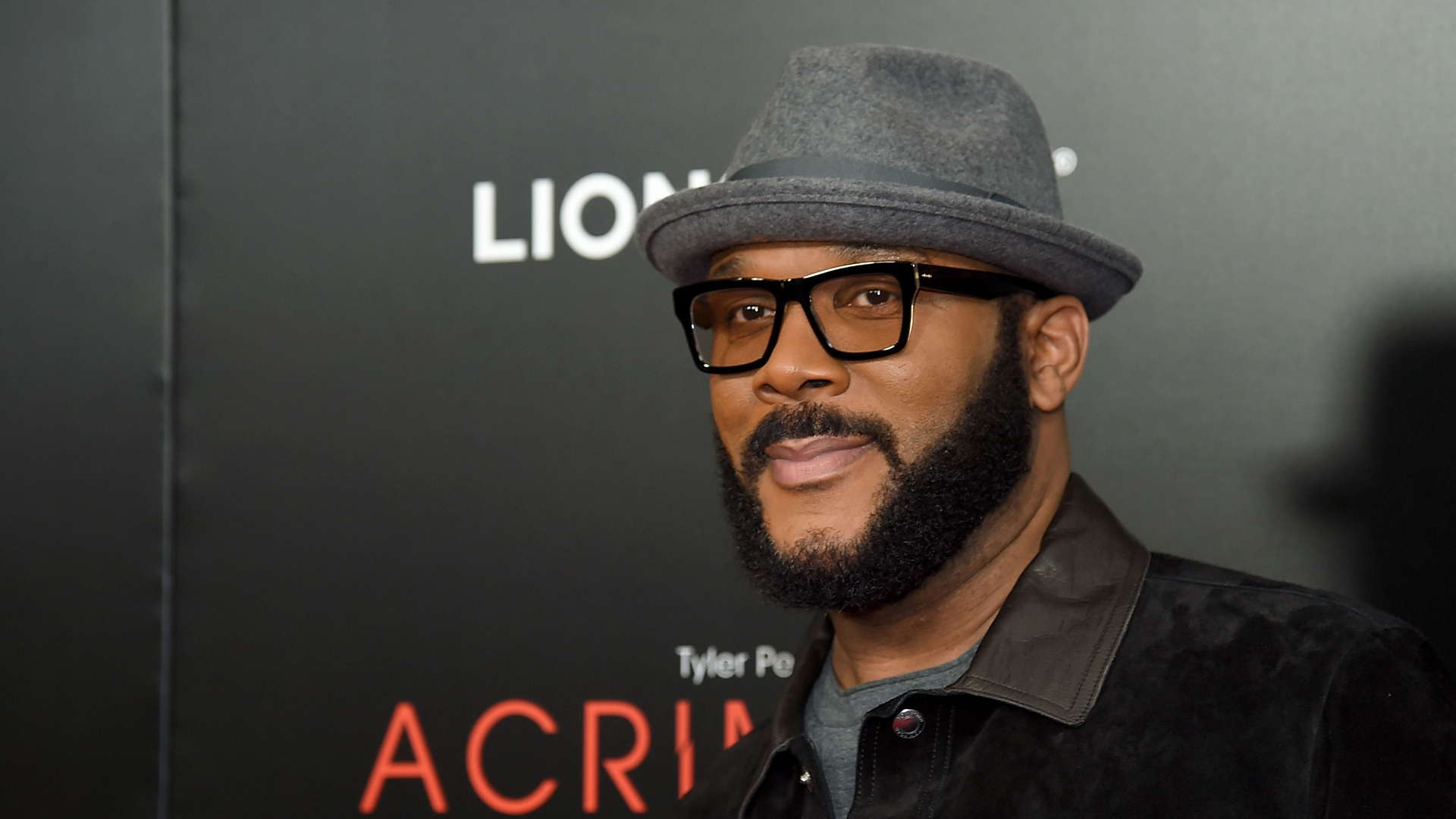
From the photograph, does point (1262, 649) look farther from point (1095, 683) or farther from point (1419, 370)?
point (1419, 370)

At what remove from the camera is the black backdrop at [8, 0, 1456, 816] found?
1.89 metres

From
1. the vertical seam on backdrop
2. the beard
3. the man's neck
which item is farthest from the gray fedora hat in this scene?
the vertical seam on backdrop

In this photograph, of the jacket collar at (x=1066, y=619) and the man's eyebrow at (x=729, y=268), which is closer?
the jacket collar at (x=1066, y=619)

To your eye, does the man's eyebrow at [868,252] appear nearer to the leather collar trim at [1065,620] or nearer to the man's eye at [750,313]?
the man's eye at [750,313]

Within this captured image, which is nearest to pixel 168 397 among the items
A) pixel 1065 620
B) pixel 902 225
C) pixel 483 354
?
pixel 483 354

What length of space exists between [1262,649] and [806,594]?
0.45 meters

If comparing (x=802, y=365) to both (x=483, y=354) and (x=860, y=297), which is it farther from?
(x=483, y=354)

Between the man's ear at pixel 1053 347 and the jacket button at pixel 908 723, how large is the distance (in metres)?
0.38

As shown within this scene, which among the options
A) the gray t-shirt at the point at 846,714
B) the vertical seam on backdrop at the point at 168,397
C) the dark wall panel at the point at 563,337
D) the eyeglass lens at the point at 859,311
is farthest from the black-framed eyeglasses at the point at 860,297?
the vertical seam on backdrop at the point at 168,397

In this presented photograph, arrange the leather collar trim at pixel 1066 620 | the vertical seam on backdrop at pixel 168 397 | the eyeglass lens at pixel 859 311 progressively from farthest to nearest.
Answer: the vertical seam on backdrop at pixel 168 397 → the eyeglass lens at pixel 859 311 → the leather collar trim at pixel 1066 620

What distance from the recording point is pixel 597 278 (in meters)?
2.23

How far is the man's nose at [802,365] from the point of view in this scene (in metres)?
1.33

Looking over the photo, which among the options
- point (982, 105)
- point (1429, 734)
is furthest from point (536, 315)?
point (1429, 734)

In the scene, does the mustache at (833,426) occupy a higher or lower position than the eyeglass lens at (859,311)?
lower
